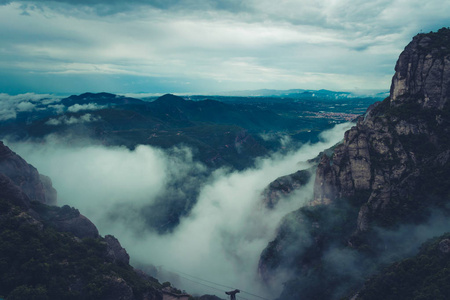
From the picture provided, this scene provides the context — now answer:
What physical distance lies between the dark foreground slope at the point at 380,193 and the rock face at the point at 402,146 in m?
0.23

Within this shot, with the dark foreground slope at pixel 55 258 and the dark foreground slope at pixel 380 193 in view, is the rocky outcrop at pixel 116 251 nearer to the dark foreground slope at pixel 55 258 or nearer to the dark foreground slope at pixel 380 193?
the dark foreground slope at pixel 55 258

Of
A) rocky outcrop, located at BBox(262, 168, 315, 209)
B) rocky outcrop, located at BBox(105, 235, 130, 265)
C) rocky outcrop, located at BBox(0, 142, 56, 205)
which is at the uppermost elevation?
rocky outcrop, located at BBox(0, 142, 56, 205)

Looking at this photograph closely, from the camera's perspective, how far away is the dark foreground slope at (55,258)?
49.3 m

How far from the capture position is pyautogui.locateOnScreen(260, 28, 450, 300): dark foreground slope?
225ft

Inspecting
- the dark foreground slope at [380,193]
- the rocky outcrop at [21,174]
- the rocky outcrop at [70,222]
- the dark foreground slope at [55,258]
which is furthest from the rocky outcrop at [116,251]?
the dark foreground slope at [380,193]

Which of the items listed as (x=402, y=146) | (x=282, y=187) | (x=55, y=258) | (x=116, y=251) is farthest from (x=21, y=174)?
(x=402, y=146)

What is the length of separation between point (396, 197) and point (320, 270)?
24056 millimetres

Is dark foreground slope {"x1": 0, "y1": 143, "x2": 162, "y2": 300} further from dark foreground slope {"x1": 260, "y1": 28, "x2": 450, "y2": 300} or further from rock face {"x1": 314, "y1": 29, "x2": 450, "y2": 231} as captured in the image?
rock face {"x1": 314, "y1": 29, "x2": 450, "y2": 231}

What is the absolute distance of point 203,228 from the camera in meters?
155

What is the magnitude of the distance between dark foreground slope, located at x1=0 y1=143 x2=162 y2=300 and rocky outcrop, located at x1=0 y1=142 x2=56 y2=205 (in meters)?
20.4

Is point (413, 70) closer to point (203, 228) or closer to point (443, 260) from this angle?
point (443, 260)

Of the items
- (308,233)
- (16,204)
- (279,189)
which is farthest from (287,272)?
(16,204)

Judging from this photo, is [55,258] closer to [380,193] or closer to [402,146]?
[380,193]

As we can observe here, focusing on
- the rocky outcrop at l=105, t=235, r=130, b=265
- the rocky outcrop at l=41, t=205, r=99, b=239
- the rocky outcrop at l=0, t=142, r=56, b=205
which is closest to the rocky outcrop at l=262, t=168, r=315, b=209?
the rocky outcrop at l=105, t=235, r=130, b=265
